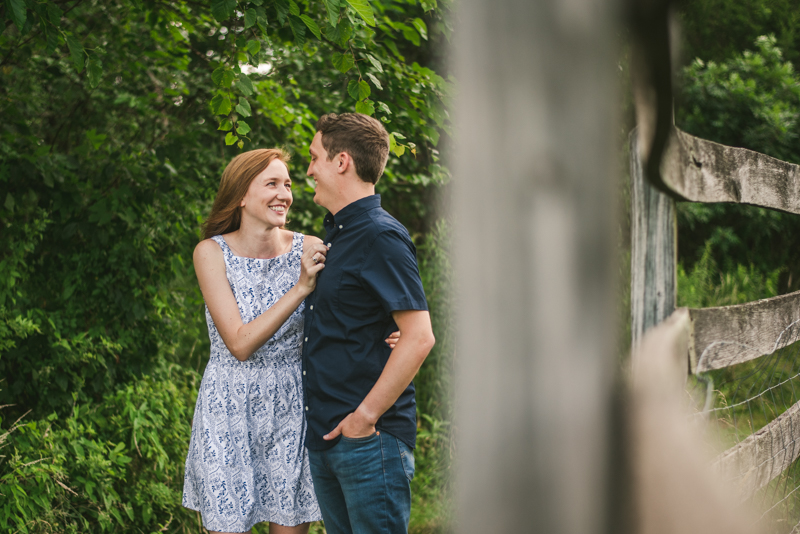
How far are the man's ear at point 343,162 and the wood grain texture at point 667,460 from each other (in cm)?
175

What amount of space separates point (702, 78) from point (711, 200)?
17 cm

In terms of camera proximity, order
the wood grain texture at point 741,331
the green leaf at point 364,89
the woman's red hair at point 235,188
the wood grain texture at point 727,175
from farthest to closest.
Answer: the green leaf at point 364,89
the woman's red hair at point 235,188
the wood grain texture at point 741,331
the wood grain texture at point 727,175

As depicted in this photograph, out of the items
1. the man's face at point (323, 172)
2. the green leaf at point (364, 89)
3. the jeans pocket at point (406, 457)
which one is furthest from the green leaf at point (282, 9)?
the jeans pocket at point (406, 457)

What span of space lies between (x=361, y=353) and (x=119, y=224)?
95.2 inches

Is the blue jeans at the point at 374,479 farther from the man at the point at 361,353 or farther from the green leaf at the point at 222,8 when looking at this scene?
the green leaf at the point at 222,8

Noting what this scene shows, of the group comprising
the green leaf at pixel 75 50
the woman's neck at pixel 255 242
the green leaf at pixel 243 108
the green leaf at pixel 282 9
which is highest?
the green leaf at pixel 282 9

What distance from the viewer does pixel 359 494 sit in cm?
→ 196

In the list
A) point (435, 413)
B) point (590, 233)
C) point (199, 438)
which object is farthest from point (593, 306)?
point (435, 413)

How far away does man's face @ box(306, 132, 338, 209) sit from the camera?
213 centimetres

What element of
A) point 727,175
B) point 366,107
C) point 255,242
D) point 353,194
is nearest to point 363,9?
point 366,107

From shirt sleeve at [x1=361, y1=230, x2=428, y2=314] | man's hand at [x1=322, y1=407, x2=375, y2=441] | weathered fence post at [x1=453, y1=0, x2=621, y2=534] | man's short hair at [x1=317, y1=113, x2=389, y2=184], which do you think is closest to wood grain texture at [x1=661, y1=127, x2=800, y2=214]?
weathered fence post at [x1=453, y1=0, x2=621, y2=534]

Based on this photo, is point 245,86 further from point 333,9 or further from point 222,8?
point 333,9

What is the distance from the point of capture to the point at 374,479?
1955mm

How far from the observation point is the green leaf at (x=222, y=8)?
7.66ft
